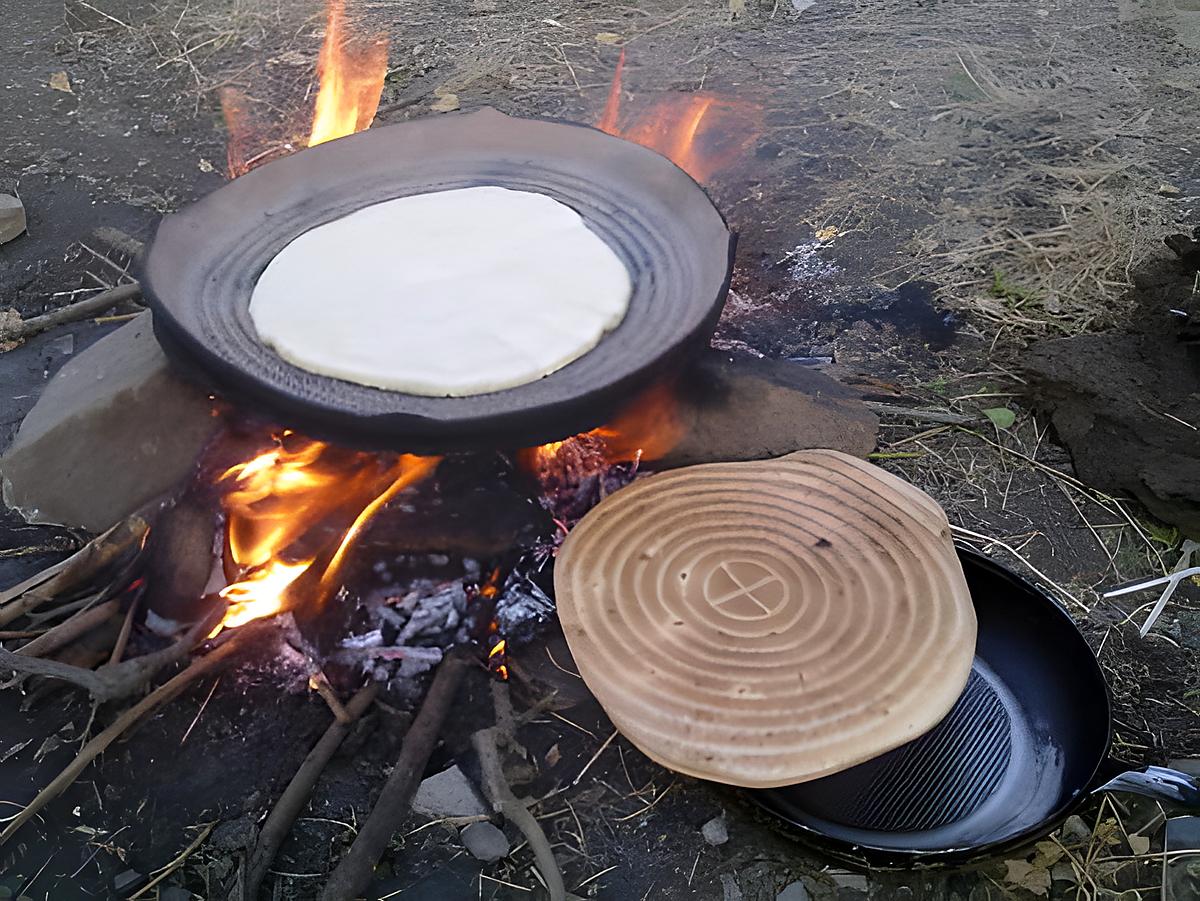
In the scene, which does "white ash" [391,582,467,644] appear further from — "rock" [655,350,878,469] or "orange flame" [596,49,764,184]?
"orange flame" [596,49,764,184]

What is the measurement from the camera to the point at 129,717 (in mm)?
2293

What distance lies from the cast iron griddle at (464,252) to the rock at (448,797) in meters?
0.83

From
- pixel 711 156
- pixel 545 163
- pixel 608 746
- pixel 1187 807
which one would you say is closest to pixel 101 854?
pixel 608 746

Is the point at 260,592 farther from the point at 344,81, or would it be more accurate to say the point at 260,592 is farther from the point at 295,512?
the point at 344,81

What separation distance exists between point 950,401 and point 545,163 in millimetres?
1615

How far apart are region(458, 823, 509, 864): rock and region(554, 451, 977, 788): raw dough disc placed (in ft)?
1.92

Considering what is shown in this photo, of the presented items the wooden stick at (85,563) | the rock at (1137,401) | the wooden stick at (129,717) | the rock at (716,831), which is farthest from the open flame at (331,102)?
the rock at (716,831)

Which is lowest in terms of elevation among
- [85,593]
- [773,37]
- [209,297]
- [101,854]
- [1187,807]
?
[1187,807]

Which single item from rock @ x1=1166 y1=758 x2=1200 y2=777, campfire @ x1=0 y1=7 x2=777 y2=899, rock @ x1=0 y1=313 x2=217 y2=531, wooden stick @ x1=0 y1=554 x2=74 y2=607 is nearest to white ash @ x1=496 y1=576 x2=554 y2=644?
campfire @ x1=0 y1=7 x2=777 y2=899

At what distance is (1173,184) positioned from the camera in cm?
428

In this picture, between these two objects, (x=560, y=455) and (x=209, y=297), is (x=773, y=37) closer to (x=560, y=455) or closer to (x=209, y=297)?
(x=560, y=455)

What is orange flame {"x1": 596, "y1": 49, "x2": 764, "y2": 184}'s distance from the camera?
447 cm

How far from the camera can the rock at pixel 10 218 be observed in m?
4.09

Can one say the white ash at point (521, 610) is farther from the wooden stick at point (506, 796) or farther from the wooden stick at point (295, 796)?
the wooden stick at point (295, 796)
